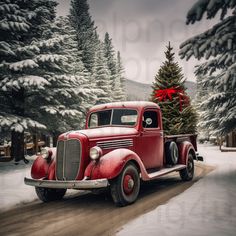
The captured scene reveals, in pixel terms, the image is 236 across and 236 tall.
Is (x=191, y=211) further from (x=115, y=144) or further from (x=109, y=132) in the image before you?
(x=109, y=132)

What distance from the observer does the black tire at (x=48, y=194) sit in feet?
24.8

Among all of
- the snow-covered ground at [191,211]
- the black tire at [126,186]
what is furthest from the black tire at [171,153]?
the black tire at [126,186]

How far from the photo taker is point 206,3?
A: 4973 millimetres

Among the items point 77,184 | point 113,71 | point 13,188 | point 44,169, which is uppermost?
point 113,71

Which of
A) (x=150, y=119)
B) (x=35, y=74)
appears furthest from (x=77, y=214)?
(x=35, y=74)

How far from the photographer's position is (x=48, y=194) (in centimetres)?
767

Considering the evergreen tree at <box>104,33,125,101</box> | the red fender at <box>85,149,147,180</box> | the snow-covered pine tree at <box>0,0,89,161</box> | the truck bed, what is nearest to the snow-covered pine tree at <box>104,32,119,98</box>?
the evergreen tree at <box>104,33,125,101</box>

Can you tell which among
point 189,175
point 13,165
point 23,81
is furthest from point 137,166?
point 13,165

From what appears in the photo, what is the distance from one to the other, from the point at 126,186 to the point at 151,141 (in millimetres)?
2010

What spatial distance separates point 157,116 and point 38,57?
6.55 meters

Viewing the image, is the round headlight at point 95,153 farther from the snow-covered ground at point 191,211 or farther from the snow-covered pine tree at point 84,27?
the snow-covered pine tree at point 84,27

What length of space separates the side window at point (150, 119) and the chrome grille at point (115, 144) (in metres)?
0.94

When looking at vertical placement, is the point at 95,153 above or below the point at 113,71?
below

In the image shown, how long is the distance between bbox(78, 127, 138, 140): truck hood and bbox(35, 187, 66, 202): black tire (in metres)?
1.71
